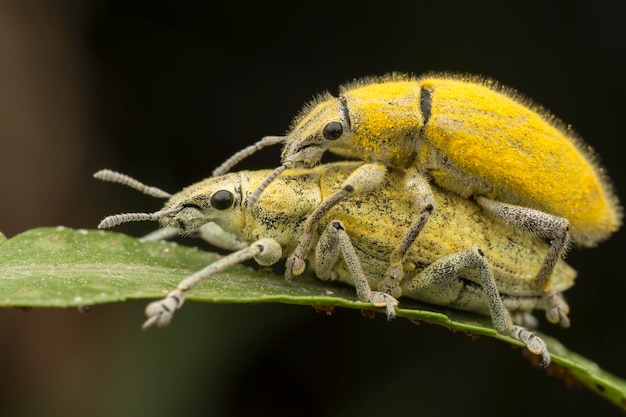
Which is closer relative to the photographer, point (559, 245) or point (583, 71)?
point (559, 245)

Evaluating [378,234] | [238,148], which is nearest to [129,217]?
[378,234]

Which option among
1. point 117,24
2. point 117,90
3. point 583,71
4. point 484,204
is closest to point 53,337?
point 117,90

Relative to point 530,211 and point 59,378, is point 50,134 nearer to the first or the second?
point 59,378

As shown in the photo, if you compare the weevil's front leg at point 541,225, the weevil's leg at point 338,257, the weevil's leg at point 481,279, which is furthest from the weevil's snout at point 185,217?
the weevil's front leg at point 541,225

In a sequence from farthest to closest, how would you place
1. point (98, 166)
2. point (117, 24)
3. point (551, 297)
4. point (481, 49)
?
point (481, 49), point (117, 24), point (98, 166), point (551, 297)

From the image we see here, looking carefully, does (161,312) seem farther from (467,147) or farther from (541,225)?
(541,225)

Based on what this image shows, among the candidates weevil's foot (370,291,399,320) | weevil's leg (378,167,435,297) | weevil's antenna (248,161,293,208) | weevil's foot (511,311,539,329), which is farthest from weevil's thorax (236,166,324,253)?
weevil's foot (511,311,539,329)

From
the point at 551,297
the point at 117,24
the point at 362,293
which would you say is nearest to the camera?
the point at 362,293

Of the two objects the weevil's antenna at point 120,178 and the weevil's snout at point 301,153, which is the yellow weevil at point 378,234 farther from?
the weevil's snout at point 301,153
